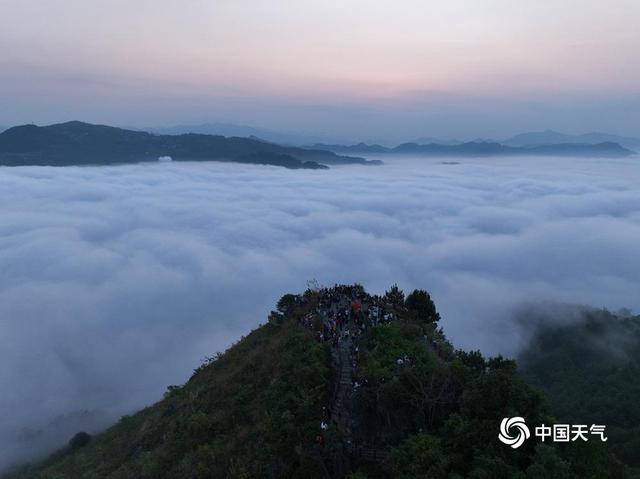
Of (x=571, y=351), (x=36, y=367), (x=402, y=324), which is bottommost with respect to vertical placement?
(x=36, y=367)

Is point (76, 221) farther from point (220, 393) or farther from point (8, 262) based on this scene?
point (220, 393)

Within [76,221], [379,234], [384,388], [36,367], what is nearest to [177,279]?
[36,367]

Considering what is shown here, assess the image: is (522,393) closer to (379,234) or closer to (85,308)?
(85,308)

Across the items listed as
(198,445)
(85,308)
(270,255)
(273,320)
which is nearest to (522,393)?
(198,445)

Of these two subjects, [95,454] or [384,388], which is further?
[95,454]

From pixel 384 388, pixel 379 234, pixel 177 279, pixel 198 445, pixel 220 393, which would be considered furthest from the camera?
pixel 379 234

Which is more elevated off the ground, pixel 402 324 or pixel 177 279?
pixel 402 324

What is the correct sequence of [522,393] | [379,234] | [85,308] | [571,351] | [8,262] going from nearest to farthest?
1. [522,393]
2. [571,351]
3. [85,308]
4. [8,262]
5. [379,234]
